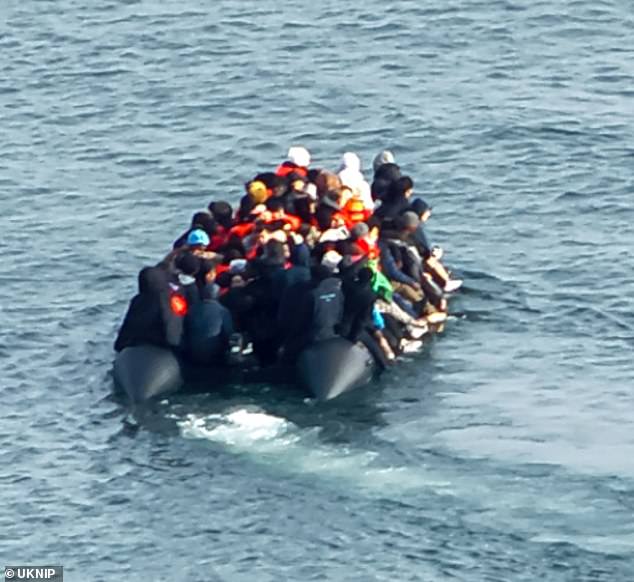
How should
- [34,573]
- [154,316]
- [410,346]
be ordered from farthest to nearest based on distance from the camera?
[410,346]
[154,316]
[34,573]

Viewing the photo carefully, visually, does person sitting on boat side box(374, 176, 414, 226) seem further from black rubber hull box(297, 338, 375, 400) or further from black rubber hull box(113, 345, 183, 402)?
black rubber hull box(113, 345, 183, 402)

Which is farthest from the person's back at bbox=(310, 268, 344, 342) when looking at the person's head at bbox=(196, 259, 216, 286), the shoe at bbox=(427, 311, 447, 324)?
the shoe at bbox=(427, 311, 447, 324)

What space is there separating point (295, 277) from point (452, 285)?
4.88 metres

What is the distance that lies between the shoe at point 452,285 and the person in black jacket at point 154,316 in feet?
19.8

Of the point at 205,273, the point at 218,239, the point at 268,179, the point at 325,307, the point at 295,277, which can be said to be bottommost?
the point at 325,307

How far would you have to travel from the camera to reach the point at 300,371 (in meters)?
46.4

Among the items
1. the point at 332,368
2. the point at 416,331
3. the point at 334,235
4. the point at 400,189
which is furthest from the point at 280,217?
the point at 332,368

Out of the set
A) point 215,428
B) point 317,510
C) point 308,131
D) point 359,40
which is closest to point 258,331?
point 215,428

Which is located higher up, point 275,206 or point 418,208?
point 275,206

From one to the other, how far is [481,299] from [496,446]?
7.30 m

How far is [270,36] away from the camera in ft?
222

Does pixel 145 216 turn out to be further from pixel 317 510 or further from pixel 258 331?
pixel 317 510

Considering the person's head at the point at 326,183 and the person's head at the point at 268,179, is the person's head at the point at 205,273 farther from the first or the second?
the person's head at the point at 326,183

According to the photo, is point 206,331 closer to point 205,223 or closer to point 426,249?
point 205,223
